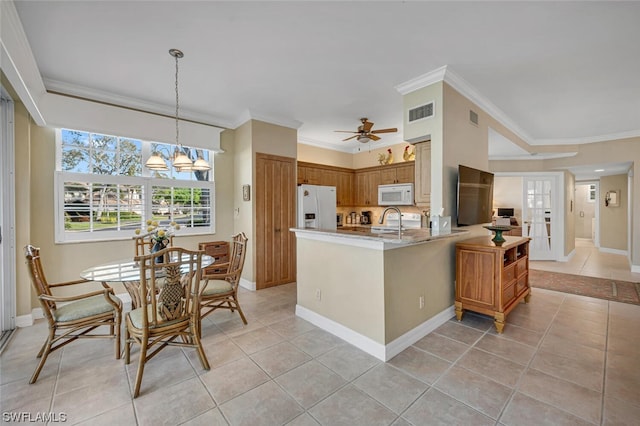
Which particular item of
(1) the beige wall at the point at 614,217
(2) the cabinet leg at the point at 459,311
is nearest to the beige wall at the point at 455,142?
(2) the cabinet leg at the point at 459,311

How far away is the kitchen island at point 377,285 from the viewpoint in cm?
240

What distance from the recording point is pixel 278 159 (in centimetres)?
465

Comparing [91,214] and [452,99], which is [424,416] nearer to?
[452,99]

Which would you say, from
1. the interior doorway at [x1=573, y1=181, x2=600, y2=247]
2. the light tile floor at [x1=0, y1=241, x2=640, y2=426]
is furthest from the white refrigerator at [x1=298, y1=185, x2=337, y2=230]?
the interior doorway at [x1=573, y1=181, x2=600, y2=247]

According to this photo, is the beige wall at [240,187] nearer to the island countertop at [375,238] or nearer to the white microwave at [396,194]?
the island countertop at [375,238]

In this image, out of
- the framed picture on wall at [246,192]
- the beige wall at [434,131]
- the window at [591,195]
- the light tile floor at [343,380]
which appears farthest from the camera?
the window at [591,195]

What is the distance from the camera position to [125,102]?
3.72 metres

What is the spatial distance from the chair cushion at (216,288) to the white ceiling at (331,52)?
240cm

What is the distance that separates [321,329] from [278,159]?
2883mm

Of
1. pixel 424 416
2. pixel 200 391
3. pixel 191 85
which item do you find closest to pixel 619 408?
pixel 424 416

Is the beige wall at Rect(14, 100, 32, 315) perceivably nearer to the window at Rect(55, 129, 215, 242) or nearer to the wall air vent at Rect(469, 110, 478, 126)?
Result: the window at Rect(55, 129, 215, 242)

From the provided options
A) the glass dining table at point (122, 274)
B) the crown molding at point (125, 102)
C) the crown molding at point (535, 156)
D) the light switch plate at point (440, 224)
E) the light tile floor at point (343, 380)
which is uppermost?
the crown molding at point (125, 102)

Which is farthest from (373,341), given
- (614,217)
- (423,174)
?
(614,217)

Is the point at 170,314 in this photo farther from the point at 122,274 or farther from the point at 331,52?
the point at 331,52
